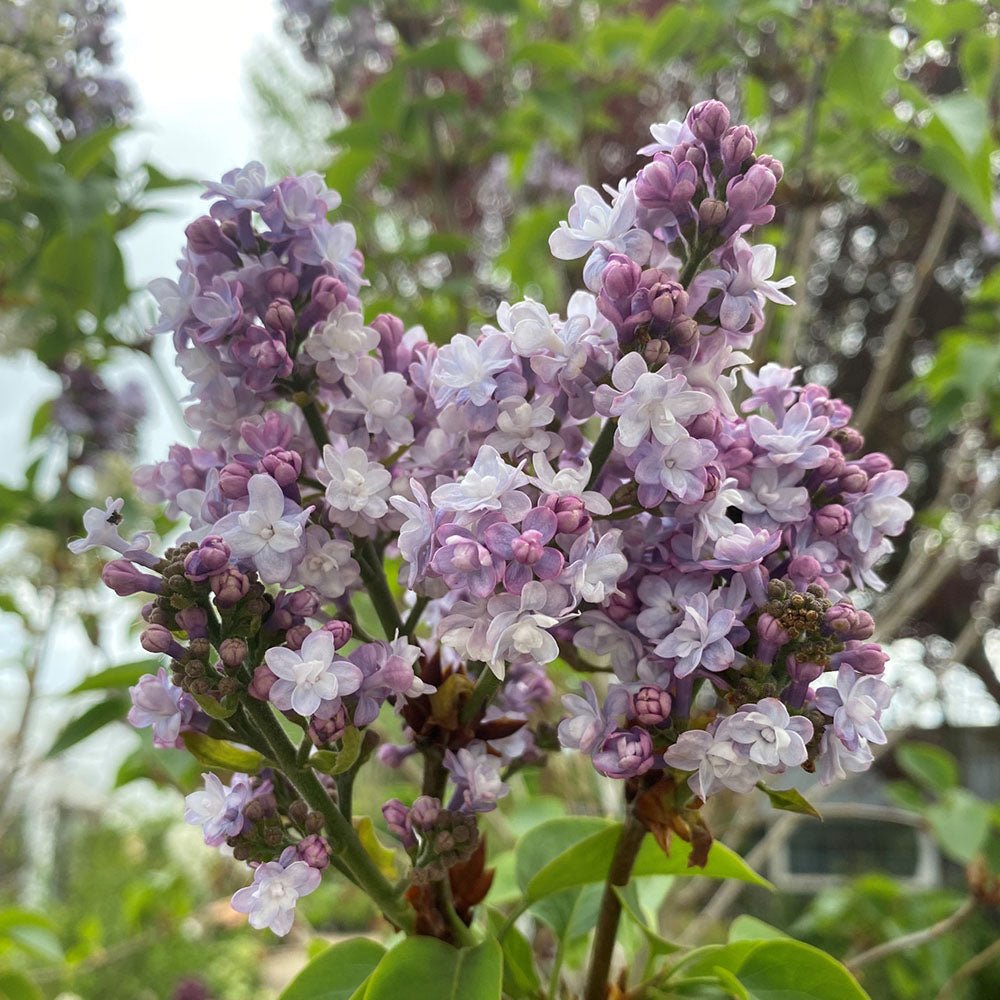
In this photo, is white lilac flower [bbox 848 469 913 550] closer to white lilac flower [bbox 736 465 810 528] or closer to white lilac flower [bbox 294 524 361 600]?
white lilac flower [bbox 736 465 810 528]

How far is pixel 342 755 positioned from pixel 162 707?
71 mm

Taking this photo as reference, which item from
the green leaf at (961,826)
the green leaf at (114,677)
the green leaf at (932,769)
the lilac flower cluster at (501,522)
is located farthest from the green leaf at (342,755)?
the green leaf at (932,769)

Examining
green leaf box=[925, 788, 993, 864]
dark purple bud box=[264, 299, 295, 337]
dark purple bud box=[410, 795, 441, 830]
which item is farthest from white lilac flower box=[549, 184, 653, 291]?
green leaf box=[925, 788, 993, 864]

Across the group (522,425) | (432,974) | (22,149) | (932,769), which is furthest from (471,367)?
(932,769)

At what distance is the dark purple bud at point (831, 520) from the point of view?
352 mm

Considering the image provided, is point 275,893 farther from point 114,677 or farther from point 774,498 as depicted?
point 114,677

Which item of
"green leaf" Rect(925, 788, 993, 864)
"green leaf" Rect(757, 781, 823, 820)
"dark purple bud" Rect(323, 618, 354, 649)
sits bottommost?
"green leaf" Rect(925, 788, 993, 864)

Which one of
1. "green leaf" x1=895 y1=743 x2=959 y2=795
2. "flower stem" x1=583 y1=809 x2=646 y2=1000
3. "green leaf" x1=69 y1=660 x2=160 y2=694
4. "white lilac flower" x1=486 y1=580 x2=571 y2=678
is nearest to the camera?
"white lilac flower" x1=486 y1=580 x2=571 y2=678

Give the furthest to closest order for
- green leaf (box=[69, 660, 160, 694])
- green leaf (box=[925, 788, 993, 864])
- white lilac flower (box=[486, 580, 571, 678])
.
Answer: green leaf (box=[925, 788, 993, 864]) < green leaf (box=[69, 660, 160, 694]) < white lilac flower (box=[486, 580, 571, 678])

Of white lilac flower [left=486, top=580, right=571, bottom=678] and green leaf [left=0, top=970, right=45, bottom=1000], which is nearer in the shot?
white lilac flower [left=486, top=580, right=571, bottom=678]

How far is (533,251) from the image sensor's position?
49.3 inches

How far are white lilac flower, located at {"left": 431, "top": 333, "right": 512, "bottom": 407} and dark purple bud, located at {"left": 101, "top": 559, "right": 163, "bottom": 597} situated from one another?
12 cm

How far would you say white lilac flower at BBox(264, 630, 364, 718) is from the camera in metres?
0.31

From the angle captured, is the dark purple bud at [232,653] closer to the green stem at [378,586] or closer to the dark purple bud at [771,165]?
the green stem at [378,586]
